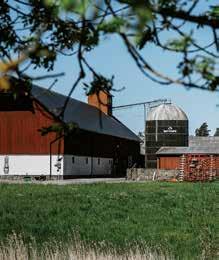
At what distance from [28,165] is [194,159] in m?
13.3

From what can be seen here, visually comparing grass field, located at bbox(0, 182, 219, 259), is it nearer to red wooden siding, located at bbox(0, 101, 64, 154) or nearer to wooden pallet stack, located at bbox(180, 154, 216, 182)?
red wooden siding, located at bbox(0, 101, 64, 154)

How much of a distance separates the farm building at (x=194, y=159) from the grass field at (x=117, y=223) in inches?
1093

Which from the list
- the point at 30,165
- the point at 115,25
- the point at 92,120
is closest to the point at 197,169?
the point at 92,120

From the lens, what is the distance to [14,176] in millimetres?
45438

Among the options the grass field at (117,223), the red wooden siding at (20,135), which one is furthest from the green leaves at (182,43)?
the red wooden siding at (20,135)

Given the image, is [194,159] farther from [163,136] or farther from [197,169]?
[163,136]

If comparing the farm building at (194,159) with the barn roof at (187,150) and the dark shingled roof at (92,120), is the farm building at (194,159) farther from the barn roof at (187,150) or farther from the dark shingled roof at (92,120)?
the dark shingled roof at (92,120)

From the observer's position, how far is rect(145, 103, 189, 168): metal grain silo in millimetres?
64312

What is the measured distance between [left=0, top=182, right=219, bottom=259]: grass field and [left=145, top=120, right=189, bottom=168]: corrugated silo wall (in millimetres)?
42400

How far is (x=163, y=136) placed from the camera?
64.8 metres

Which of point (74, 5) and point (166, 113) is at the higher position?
point (166, 113)

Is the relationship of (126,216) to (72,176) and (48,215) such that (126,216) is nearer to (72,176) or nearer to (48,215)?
(48,215)

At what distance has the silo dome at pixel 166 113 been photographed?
6611 cm

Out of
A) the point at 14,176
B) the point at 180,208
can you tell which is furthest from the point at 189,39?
the point at 14,176
